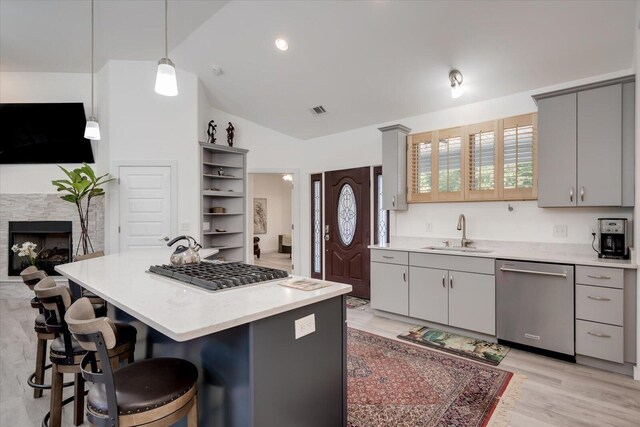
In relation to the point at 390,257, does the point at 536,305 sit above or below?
below

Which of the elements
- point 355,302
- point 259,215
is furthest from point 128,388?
point 259,215

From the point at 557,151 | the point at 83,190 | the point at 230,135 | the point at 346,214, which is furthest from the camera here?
the point at 230,135

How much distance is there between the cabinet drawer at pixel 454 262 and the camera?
3340 mm

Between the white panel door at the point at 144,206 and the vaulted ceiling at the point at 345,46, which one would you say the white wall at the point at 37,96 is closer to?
the vaulted ceiling at the point at 345,46

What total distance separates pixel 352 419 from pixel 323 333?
85 cm

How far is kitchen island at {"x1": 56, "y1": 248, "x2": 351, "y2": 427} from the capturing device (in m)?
1.35

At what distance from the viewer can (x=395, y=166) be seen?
4.36m

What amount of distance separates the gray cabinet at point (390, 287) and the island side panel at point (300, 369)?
227cm

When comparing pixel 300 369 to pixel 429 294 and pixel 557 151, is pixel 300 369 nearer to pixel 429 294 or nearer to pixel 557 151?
pixel 429 294

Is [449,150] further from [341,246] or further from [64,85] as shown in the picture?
[64,85]

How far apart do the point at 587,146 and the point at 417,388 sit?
2586mm

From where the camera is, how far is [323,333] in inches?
66.8

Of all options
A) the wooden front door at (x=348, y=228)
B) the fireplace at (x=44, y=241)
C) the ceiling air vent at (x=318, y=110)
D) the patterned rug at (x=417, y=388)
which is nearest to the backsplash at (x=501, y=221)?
the wooden front door at (x=348, y=228)

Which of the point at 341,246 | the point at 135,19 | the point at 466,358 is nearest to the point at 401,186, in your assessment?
the point at 341,246
